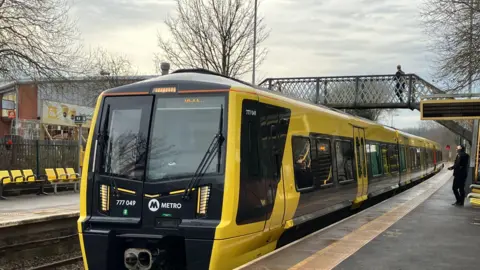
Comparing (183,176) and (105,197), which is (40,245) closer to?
(105,197)

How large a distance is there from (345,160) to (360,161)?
1.66 meters

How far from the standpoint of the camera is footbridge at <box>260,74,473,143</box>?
1199 inches

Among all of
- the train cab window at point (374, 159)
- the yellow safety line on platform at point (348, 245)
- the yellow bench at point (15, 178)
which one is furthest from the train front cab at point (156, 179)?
the yellow bench at point (15, 178)

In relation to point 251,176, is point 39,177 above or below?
below

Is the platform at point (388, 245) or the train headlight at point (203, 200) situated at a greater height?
the train headlight at point (203, 200)

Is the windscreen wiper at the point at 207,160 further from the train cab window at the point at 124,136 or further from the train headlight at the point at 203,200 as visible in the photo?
the train cab window at the point at 124,136

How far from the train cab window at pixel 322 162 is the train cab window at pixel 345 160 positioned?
2.36ft

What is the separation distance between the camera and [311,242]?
803 centimetres

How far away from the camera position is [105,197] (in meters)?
6.80

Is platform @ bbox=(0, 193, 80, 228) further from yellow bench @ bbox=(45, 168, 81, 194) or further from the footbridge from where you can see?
the footbridge

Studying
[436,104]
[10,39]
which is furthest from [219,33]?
[436,104]

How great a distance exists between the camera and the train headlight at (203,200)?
20.7 feet

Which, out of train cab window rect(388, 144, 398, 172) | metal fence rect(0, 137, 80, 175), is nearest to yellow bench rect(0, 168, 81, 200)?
metal fence rect(0, 137, 80, 175)

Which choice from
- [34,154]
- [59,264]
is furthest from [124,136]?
[34,154]
